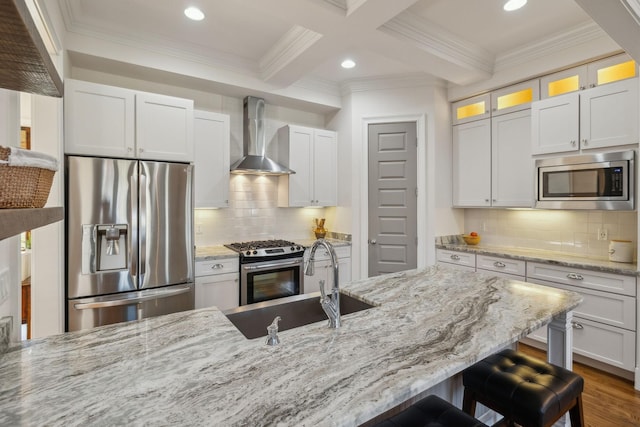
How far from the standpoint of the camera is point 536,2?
96.9 inches

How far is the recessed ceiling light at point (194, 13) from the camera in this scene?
99.0 inches

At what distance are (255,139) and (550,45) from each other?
307 cm

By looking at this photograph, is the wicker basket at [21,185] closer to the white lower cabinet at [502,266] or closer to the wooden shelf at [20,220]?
the wooden shelf at [20,220]

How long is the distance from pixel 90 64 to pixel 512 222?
458 centimetres

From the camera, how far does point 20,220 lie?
1.99 ft

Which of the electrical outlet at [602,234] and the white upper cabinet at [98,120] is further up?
the white upper cabinet at [98,120]

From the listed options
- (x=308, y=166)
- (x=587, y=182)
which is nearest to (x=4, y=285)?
(x=308, y=166)

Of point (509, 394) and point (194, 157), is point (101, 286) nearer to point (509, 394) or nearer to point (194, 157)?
point (194, 157)

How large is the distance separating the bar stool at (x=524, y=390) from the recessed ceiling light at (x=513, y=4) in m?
2.49

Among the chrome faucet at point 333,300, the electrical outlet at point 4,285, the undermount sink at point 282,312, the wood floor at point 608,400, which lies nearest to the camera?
the electrical outlet at point 4,285

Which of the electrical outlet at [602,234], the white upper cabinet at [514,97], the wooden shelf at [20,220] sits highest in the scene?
the white upper cabinet at [514,97]

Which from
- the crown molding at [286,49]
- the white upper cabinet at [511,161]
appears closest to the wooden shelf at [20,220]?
the crown molding at [286,49]

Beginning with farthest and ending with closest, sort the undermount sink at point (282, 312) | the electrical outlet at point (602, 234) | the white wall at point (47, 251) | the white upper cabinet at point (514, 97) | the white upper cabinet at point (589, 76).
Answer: the white upper cabinet at point (514, 97) → the electrical outlet at point (602, 234) → the white upper cabinet at point (589, 76) → the white wall at point (47, 251) → the undermount sink at point (282, 312)

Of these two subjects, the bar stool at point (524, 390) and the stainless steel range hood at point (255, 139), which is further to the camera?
the stainless steel range hood at point (255, 139)
